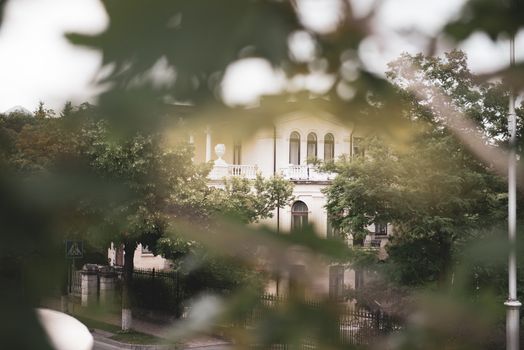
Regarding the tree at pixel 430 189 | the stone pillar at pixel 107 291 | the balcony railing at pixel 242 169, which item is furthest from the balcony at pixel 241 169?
the tree at pixel 430 189

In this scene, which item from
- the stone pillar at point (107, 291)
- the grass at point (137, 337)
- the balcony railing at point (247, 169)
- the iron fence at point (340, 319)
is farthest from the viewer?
the grass at point (137, 337)

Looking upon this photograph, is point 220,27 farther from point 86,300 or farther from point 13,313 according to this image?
point 86,300

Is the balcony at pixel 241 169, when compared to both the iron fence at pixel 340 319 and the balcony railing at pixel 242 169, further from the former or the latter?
the iron fence at pixel 340 319

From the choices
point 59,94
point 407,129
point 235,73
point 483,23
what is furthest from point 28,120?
point 483,23

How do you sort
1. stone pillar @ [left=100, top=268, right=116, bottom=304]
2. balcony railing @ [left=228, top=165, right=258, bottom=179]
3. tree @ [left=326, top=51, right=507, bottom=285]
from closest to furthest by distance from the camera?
stone pillar @ [left=100, top=268, right=116, bottom=304]
balcony railing @ [left=228, top=165, right=258, bottom=179]
tree @ [left=326, top=51, right=507, bottom=285]

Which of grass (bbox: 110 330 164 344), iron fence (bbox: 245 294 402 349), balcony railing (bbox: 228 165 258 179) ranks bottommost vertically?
grass (bbox: 110 330 164 344)

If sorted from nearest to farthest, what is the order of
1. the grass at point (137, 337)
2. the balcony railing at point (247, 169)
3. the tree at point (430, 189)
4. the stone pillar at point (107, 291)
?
the stone pillar at point (107, 291)
the balcony railing at point (247, 169)
the grass at point (137, 337)
the tree at point (430, 189)

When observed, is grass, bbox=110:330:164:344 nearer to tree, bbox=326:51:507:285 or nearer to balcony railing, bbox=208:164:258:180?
balcony railing, bbox=208:164:258:180

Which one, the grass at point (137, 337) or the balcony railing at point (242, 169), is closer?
the balcony railing at point (242, 169)

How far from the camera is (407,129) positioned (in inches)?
32.4

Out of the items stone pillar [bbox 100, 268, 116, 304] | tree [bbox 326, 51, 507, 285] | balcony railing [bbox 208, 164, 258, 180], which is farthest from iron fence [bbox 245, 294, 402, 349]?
tree [bbox 326, 51, 507, 285]

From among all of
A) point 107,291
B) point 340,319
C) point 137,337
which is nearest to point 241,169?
point 107,291

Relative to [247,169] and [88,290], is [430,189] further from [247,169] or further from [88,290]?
[88,290]

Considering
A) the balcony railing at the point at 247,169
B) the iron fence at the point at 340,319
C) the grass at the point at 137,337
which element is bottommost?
the grass at the point at 137,337
